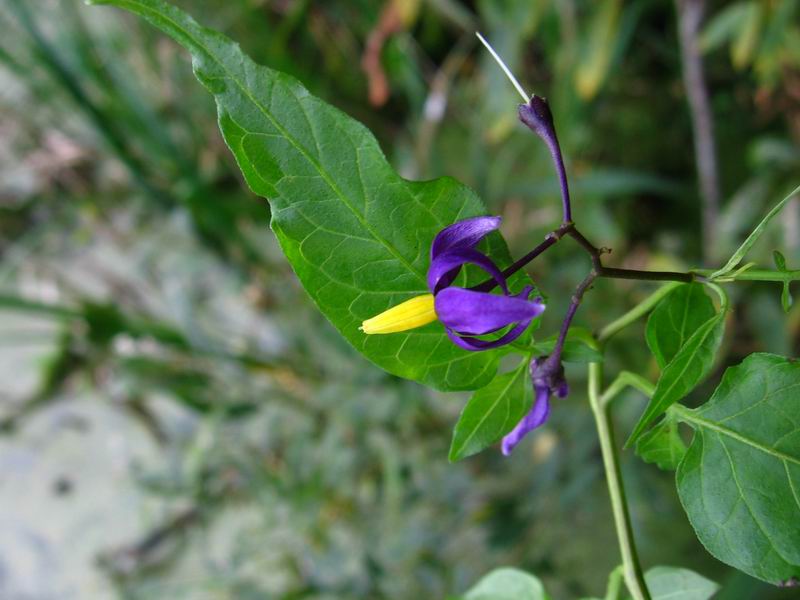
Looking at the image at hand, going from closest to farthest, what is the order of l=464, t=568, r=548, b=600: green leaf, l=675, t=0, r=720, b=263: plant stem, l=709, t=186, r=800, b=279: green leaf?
1. l=709, t=186, r=800, b=279: green leaf
2. l=464, t=568, r=548, b=600: green leaf
3. l=675, t=0, r=720, b=263: plant stem

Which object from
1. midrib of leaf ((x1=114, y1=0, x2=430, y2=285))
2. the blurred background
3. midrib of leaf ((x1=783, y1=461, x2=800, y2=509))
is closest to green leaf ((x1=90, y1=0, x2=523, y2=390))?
midrib of leaf ((x1=114, y1=0, x2=430, y2=285))

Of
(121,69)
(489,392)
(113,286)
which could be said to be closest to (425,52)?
(121,69)

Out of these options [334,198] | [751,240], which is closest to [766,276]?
[751,240]

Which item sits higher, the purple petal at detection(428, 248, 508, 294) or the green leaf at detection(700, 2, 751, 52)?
the green leaf at detection(700, 2, 751, 52)

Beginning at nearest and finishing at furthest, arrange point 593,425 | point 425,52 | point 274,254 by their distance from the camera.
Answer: point 593,425 → point 274,254 → point 425,52

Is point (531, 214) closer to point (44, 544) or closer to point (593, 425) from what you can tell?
point (593, 425)

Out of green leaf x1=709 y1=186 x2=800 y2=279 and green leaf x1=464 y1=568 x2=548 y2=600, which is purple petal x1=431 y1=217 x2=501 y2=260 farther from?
green leaf x1=464 y1=568 x2=548 y2=600

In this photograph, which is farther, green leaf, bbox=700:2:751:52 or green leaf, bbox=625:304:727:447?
green leaf, bbox=700:2:751:52

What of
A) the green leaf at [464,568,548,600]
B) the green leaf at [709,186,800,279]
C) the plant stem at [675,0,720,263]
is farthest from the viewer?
the plant stem at [675,0,720,263]
